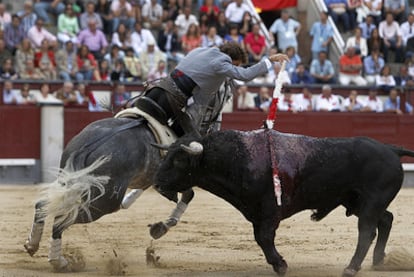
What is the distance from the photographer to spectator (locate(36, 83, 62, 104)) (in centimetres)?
1470

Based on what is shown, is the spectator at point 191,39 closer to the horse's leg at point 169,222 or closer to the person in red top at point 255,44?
the person in red top at point 255,44

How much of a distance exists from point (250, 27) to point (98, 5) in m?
2.53

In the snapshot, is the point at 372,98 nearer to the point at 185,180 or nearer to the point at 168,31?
the point at 168,31

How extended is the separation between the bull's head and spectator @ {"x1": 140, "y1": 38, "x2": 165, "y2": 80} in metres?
8.88

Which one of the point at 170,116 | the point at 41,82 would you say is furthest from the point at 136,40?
the point at 170,116

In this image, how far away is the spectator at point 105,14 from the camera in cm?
1636

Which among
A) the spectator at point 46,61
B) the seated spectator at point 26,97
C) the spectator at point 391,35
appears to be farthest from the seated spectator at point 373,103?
the seated spectator at point 26,97

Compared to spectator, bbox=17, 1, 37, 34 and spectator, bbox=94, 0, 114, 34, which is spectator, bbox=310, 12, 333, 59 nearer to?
spectator, bbox=94, 0, 114, 34

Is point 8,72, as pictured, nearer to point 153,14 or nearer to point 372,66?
point 153,14

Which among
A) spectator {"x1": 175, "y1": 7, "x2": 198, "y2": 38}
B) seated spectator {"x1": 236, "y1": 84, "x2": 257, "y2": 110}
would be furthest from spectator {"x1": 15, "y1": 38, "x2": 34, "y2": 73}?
seated spectator {"x1": 236, "y1": 84, "x2": 257, "y2": 110}

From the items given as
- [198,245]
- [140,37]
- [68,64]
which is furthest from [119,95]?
[198,245]

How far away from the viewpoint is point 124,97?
14.9 metres

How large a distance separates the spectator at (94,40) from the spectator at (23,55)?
900 millimetres

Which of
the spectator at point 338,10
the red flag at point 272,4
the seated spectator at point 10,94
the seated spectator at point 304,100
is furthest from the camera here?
the red flag at point 272,4
